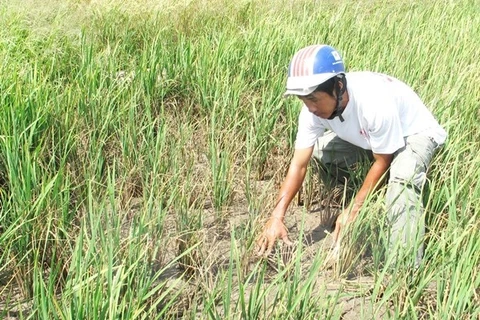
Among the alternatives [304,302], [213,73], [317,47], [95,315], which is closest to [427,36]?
[213,73]

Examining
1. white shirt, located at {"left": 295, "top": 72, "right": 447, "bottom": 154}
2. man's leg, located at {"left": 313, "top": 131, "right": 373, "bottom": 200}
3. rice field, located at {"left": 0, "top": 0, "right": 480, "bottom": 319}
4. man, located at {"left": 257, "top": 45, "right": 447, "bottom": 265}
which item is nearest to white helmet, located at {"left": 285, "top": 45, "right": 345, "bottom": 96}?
man, located at {"left": 257, "top": 45, "right": 447, "bottom": 265}

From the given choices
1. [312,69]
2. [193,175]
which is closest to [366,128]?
[312,69]

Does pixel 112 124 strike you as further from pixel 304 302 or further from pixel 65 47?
pixel 304 302

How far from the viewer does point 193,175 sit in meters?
2.59

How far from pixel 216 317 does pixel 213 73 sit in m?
2.04

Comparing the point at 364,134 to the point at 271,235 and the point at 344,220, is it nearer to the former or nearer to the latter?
the point at 344,220

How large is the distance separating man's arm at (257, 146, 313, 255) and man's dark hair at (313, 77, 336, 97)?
374 millimetres

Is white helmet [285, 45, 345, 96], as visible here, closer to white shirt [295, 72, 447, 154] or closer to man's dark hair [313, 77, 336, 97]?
man's dark hair [313, 77, 336, 97]

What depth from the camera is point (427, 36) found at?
415 cm

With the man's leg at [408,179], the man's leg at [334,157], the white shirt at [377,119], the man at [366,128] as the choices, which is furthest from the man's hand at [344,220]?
the man's leg at [334,157]

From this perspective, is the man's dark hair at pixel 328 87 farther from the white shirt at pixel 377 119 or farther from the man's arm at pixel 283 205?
the man's arm at pixel 283 205

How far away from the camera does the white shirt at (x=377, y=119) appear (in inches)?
86.6

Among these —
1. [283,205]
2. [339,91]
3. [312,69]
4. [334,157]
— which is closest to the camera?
[312,69]

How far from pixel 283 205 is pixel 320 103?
43 centimetres
